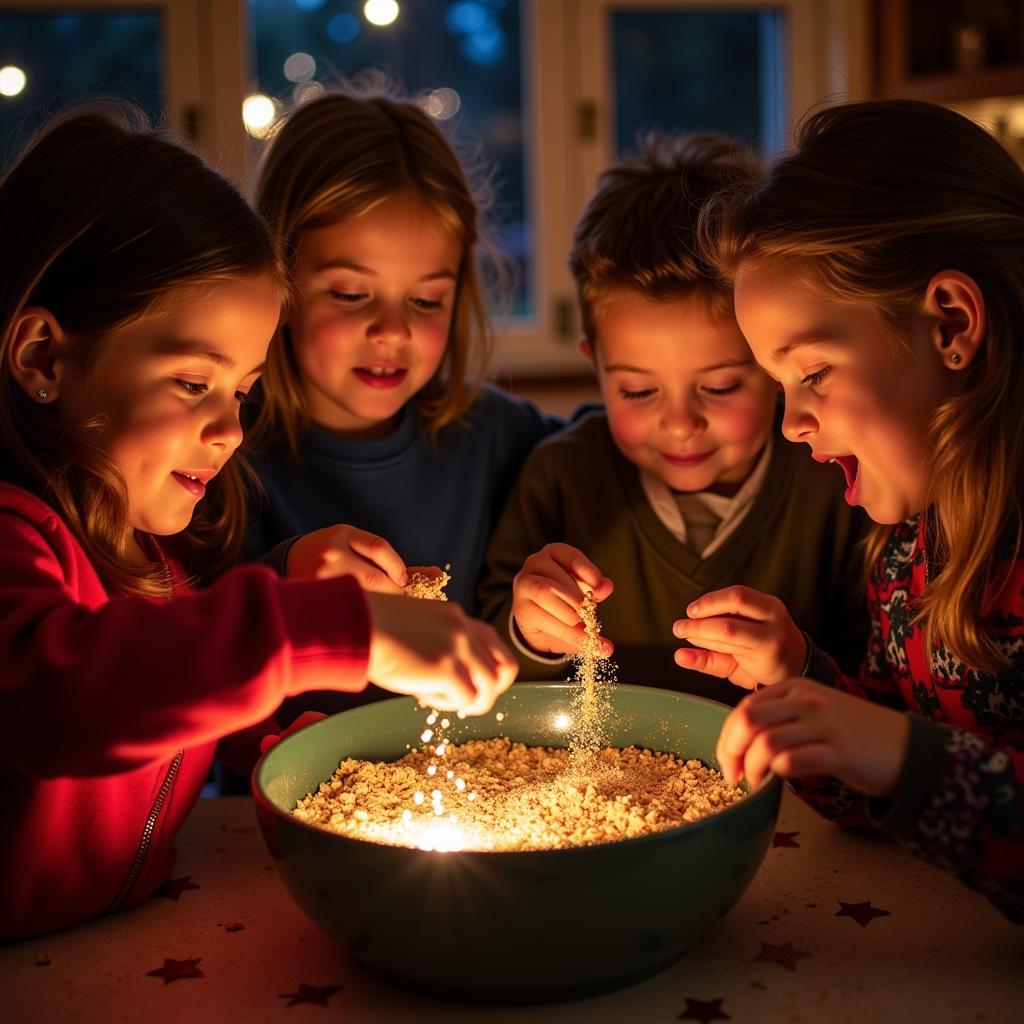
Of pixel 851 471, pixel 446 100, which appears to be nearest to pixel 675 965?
pixel 851 471

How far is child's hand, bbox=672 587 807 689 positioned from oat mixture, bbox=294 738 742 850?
0.11 metres

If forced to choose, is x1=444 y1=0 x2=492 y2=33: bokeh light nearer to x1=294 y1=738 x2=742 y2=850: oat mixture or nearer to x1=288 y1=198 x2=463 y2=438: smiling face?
x1=288 y1=198 x2=463 y2=438: smiling face

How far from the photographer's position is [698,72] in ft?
10.8

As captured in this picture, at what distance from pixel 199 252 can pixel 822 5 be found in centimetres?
261

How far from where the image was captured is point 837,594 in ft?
4.80

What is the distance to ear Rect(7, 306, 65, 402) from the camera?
100cm

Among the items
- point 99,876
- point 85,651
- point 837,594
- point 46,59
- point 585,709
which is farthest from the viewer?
point 46,59

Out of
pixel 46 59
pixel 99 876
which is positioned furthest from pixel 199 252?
pixel 46 59

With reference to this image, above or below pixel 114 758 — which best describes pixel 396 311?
above

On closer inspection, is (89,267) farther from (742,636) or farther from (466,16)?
(466,16)

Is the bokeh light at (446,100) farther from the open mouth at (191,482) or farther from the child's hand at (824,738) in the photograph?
the child's hand at (824,738)

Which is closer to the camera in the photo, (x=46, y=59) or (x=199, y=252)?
(x=199, y=252)

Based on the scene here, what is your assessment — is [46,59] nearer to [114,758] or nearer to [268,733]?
[268,733]

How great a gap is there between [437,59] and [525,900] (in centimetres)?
282
